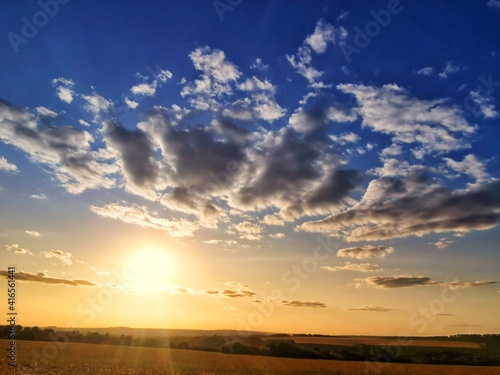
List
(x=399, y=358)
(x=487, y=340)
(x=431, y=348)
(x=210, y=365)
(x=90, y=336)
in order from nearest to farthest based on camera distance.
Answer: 1. (x=210, y=365)
2. (x=399, y=358)
3. (x=90, y=336)
4. (x=431, y=348)
5. (x=487, y=340)

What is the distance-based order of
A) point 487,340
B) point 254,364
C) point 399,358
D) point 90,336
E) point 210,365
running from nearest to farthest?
1. point 210,365
2. point 254,364
3. point 399,358
4. point 90,336
5. point 487,340

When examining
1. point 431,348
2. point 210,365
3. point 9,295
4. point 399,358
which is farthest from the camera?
point 431,348

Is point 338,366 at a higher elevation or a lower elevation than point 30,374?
lower

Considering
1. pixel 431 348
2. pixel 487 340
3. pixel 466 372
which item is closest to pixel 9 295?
pixel 466 372

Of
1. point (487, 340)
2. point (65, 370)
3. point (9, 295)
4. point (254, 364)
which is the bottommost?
point (487, 340)

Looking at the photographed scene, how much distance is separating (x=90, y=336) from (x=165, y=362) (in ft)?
147

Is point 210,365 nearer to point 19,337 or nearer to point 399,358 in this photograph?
point 399,358

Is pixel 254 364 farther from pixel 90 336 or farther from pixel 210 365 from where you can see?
pixel 90 336

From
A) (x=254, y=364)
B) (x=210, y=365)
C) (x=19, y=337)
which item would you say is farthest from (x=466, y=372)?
(x=19, y=337)

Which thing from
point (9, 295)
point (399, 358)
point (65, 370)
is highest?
point (9, 295)

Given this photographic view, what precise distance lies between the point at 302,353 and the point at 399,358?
15.2 meters

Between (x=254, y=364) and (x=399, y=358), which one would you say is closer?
(x=254, y=364)

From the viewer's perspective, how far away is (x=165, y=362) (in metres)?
40.8

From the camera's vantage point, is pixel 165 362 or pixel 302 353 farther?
pixel 302 353
